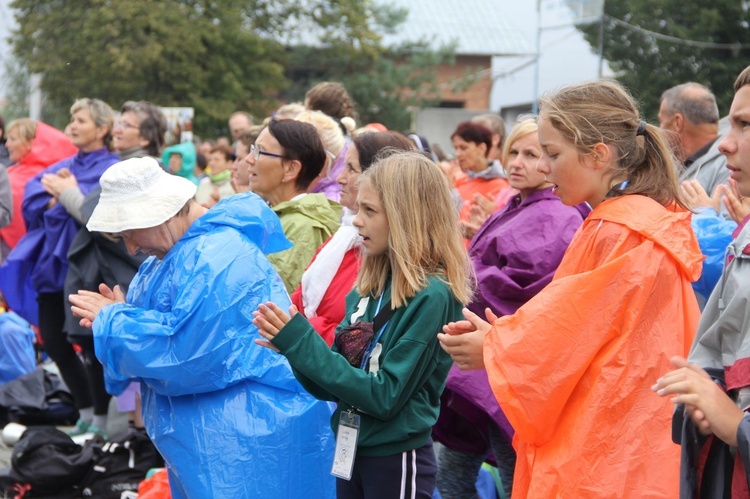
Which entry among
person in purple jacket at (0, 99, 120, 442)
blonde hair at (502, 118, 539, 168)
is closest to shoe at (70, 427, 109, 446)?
person in purple jacket at (0, 99, 120, 442)

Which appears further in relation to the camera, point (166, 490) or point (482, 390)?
point (166, 490)

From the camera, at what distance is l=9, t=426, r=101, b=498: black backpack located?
568 cm

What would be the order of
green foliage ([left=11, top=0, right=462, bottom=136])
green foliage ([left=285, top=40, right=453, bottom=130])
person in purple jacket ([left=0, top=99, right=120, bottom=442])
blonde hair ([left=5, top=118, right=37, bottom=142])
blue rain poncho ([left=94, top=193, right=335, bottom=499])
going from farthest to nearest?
green foliage ([left=285, top=40, right=453, bottom=130]), green foliage ([left=11, top=0, right=462, bottom=136]), blonde hair ([left=5, top=118, right=37, bottom=142]), person in purple jacket ([left=0, top=99, right=120, bottom=442]), blue rain poncho ([left=94, top=193, right=335, bottom=499])

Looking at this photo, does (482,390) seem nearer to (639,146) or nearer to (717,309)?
(639,146)

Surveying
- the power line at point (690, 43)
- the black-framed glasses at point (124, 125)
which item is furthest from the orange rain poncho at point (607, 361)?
the power line at point (690, 43)

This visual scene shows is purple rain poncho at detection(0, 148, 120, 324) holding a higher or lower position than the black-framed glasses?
lower

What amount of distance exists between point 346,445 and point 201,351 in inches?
27.3

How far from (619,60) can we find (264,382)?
81.2 feet

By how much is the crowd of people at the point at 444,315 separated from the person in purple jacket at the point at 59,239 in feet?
4.81

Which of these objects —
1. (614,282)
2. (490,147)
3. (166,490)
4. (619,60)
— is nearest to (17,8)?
(619,60)

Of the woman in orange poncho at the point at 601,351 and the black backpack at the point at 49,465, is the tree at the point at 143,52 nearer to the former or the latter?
the black backpack at the point at 49,465

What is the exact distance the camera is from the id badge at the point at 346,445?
10.5 feet

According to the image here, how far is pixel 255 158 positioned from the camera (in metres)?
4.96

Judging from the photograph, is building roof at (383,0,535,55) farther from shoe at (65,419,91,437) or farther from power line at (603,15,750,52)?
shoe at (65,419,91,437)
